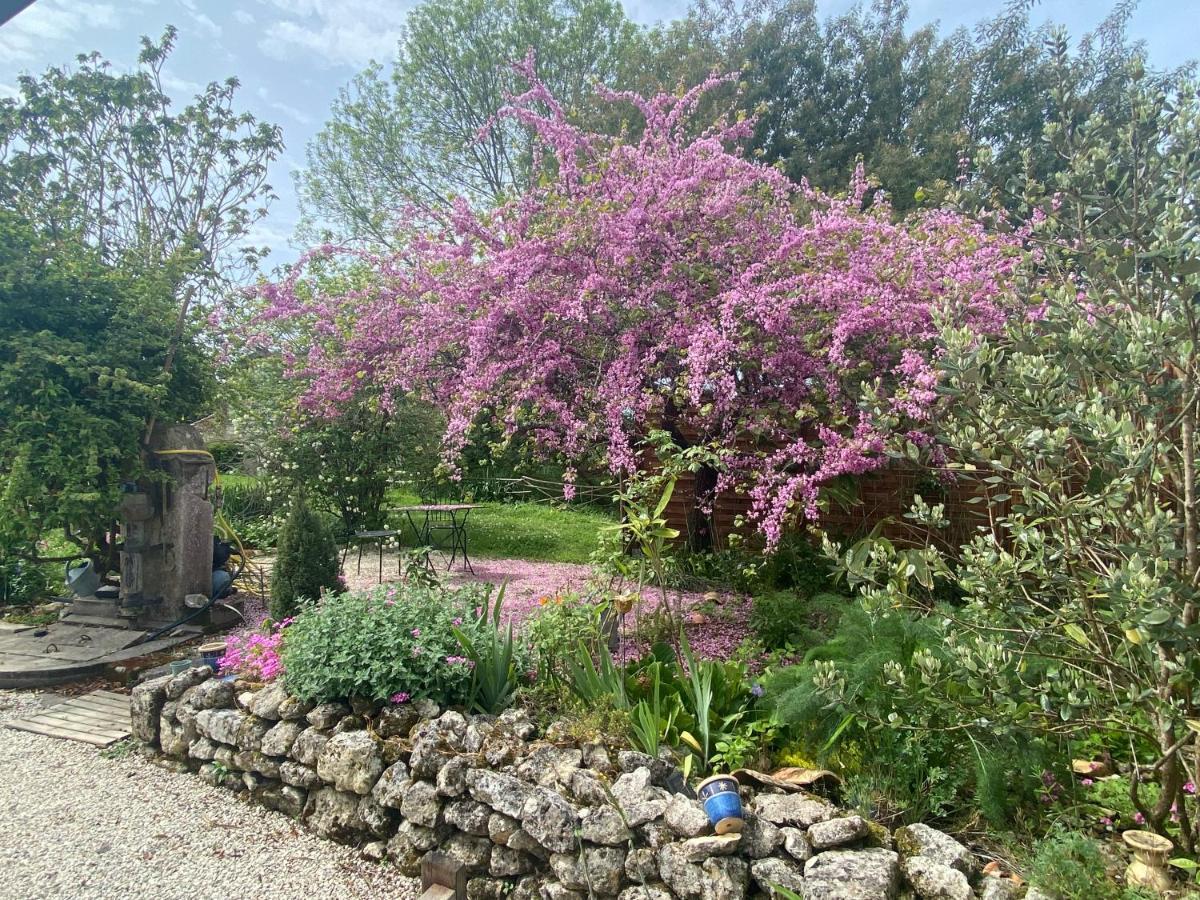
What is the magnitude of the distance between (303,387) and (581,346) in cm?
481

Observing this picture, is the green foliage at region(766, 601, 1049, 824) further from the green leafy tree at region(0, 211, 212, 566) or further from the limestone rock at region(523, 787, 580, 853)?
the green leafy tree at region(0, 211, 212, 566)

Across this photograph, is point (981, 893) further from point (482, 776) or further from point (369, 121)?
point (369, 121)

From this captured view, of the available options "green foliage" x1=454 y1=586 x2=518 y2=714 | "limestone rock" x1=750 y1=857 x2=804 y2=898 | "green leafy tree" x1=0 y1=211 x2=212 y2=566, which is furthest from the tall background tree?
"limestone rock" x1=750 y1=857 x2=804 y2=898

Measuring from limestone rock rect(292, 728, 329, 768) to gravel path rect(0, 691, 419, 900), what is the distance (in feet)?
0.90

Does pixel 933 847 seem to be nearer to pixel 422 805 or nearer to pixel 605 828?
pixel 605 828

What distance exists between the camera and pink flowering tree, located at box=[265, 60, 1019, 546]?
3.82 metres

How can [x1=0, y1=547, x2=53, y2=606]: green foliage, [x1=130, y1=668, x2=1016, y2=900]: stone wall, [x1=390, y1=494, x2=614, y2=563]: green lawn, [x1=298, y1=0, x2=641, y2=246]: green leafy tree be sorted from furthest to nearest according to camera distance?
[x1=298, y1=0, x2=641, y2=246]: green leafy tree, [x1=390, y1=494, x2=614, y2=563]: green lawn, [x1=0, y1=547, x2=53, y2=606]: green foliage, [x1=130, y1=668, x2=1016, y2=900]: stone wall

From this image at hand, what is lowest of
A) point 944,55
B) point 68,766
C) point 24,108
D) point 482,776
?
point 68,766

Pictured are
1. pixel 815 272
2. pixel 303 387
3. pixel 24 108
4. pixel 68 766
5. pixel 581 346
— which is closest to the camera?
pixel 68 766

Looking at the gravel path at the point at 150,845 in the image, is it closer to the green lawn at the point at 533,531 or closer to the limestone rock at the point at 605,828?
the limestone rock at the point at 605,828

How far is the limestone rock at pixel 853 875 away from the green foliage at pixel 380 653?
1.62 meters

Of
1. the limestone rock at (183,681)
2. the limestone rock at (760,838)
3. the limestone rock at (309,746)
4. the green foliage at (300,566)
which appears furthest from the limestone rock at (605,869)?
the green foliage at (300,566)

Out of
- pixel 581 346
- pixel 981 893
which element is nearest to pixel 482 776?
pixel 981 893

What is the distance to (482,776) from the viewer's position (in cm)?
253
